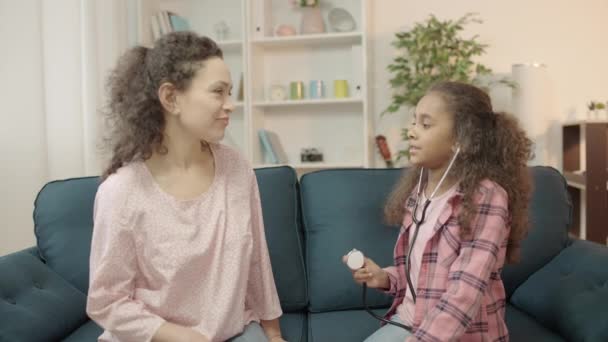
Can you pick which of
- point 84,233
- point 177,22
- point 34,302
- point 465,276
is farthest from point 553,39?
point 34,302

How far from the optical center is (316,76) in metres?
3.73

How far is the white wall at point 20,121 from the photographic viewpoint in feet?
7.41

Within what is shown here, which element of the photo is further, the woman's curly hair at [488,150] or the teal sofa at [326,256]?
the teal sofa at [326,256]

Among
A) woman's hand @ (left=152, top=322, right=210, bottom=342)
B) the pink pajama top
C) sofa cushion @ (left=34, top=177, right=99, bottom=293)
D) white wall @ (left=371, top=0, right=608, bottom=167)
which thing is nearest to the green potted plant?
white wall @ (left=371, top=0, right=608, bottom=167)

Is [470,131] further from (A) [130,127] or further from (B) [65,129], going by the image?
(B) [65,129]

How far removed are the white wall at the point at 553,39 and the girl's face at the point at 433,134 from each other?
234cm

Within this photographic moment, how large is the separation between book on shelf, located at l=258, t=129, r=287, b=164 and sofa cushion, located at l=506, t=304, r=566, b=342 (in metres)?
2.12

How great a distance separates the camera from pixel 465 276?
116 cm

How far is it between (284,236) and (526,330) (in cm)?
77

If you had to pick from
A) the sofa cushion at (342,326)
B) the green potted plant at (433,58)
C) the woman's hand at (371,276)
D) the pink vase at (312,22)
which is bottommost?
the sofa cushion at (342,326)

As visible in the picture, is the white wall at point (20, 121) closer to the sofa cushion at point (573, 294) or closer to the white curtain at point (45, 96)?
the white curtain at point (45, 96)

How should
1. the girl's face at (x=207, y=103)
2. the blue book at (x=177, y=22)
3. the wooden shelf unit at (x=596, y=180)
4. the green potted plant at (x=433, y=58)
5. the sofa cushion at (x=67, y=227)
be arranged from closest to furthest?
the girl's face at (x=207, y=103), the sofa cushion at (x=67, y=227), the wooden shelf unit at (x=596, y=180), the green potted plant at (x=433, y=58), the blue book at (x=177, y=22)

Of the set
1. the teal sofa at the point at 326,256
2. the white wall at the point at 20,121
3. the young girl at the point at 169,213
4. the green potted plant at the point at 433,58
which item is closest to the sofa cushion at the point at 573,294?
the teal sofa at the point at 326,256

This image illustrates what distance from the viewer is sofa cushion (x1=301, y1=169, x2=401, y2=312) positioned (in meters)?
1.74
